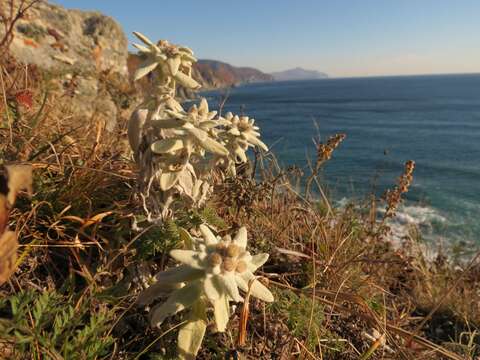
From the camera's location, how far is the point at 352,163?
23.1 m

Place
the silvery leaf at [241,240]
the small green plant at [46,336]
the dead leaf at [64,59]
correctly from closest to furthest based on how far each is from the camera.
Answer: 1. the small green plant at [46,336]
2. the silvery leaf at [241,240]
3. the dead leaf at [64,59]

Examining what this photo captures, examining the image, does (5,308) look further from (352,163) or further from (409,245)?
(352,163)

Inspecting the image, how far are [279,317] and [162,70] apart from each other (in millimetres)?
1563

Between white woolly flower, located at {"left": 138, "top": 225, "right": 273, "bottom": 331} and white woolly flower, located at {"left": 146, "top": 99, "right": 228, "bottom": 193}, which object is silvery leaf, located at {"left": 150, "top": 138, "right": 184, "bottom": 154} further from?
white woolly flower, located at {"left": 138, "top": 225, "right": 273, "bottom": 331}

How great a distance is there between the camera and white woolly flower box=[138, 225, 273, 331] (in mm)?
1484

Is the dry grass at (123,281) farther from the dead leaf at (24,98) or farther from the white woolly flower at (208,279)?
the white woolly flower at (208,279)

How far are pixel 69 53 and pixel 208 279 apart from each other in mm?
9099

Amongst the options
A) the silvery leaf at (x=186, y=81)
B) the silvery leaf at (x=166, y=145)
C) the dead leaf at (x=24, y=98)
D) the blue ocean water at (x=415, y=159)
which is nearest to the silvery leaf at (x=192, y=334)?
the silvery leaf at (x=166, y=145)

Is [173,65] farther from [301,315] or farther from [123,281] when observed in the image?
[301,315]

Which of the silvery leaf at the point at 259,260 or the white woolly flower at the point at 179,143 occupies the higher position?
the white woolly flower at the point at 179,143

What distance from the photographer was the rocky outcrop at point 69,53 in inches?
272

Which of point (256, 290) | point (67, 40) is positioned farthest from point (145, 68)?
point (67, 40)

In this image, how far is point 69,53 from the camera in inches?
351

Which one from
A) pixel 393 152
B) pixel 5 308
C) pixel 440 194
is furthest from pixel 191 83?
pixel 393 152
